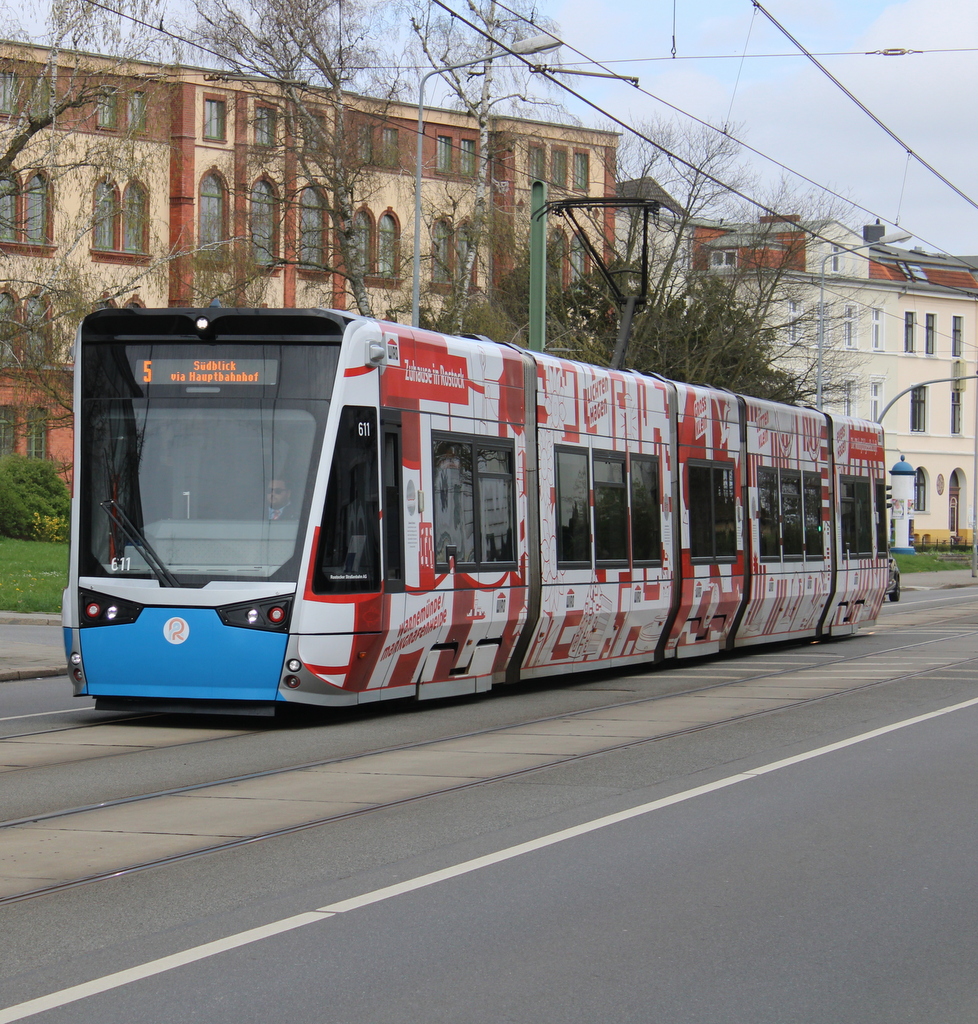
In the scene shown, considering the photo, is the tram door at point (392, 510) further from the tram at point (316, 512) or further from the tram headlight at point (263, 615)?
the tram headlight at point (263, 615)

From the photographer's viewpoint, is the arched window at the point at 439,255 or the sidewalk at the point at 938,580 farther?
the sidewalk at the point at 938,580

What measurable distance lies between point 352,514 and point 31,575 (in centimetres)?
2054

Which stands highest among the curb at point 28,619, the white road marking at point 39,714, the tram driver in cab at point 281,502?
the tram driver in cab at point 281,502

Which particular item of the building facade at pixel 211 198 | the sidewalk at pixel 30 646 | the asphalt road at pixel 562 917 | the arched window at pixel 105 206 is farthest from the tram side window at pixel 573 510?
the arched window at pixel 105 206

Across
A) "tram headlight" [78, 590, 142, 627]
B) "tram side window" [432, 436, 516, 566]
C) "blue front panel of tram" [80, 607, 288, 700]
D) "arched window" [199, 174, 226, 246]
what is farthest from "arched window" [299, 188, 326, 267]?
"blue front panel of tram" [80, 607, 288, 700]

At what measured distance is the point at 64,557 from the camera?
1355 inches

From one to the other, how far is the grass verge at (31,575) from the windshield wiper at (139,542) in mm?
14575

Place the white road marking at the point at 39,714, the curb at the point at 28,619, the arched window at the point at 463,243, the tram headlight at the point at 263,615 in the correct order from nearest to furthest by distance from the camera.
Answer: the tram headlight at the point at 263,615 → the white road marking at the point at 39,714 → the curb at the point at 28,619 → the arched window at the point at 463,243

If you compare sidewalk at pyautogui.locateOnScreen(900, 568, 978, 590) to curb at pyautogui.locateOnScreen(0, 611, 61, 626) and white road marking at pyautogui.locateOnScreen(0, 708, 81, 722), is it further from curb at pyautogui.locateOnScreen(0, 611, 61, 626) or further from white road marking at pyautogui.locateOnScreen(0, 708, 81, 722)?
white road marking at pyautogui.locateOnScreen(0, 708, 81, 722)

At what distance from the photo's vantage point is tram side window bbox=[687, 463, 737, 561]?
1766cm

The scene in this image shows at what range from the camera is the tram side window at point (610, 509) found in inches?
607

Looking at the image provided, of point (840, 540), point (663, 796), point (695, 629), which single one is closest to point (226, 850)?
point (663, 796)

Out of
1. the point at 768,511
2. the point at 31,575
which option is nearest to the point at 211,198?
the point at 31,575

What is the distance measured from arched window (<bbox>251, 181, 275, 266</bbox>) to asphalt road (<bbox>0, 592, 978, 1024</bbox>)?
28817mm
